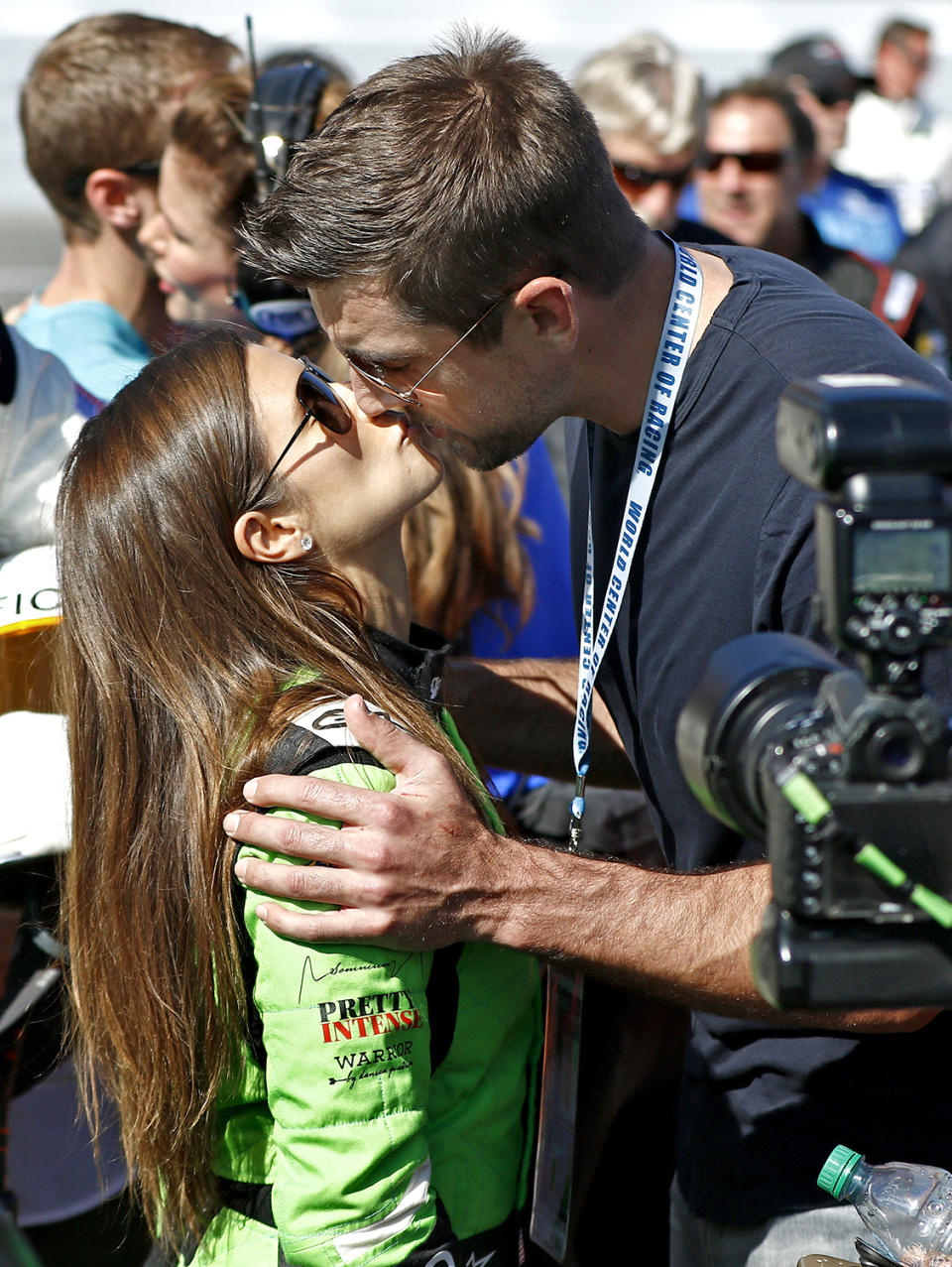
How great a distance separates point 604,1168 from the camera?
2.67 metres

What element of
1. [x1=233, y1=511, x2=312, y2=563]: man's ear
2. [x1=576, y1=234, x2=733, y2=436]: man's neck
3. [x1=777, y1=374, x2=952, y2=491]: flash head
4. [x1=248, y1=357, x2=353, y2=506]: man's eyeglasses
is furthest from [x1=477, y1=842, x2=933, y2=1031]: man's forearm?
[x1=777, y1=374, x2=952, y2=491]: flash head

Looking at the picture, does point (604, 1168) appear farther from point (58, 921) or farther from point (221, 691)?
point (221, 691)

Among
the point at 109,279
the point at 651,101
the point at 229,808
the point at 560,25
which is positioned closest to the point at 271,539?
the point at 229,808

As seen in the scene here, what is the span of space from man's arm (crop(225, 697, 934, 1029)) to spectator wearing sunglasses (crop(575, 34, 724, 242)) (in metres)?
3.72

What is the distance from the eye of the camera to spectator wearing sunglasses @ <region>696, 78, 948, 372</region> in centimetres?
567

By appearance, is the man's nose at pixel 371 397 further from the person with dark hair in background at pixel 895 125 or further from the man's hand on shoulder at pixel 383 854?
the person with dark hair in background at pixel 895 125

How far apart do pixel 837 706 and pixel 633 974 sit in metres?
0.88

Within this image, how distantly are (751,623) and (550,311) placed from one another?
23.6 inches

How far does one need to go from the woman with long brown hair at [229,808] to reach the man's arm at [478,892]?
48 mm

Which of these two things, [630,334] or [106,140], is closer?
[630,334]

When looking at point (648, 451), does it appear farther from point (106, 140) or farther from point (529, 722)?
point (106, 140)

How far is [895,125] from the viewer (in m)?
10.4

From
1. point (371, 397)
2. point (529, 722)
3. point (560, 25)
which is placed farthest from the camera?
point (560, 25)

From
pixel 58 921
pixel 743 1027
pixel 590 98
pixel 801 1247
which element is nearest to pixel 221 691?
pixel 58 921
